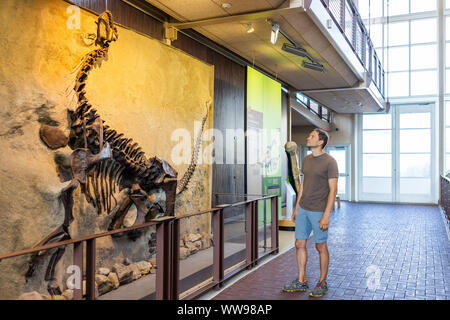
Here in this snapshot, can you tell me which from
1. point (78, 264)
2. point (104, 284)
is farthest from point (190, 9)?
point (78, 264)

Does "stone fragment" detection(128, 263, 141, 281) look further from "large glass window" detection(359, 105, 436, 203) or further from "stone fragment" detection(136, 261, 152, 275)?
"large glass window" detection(359, 105, 436, 203)

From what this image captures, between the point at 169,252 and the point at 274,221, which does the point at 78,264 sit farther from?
the point at 274,221

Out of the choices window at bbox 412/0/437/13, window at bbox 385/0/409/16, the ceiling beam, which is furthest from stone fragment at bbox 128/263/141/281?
window at bbox 412/0/437/13

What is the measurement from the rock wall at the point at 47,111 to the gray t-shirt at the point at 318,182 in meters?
1.03

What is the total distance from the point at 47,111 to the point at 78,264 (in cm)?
177

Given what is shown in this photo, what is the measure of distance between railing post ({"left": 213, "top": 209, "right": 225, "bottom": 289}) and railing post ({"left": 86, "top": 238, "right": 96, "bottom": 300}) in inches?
68.2

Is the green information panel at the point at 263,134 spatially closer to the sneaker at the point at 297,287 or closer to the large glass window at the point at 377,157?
the sneaker at the point at 297,287

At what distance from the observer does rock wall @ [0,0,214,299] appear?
3.34m

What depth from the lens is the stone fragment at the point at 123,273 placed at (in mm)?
3532

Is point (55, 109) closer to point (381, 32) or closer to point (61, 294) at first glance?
point (61, 294)

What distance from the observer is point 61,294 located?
2508mm

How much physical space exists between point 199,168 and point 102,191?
6.90 feet

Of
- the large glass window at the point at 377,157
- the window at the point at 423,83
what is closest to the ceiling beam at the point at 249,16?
the large glass window at the point at 377,157

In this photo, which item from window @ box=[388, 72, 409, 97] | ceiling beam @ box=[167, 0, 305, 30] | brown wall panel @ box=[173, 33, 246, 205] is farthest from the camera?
window @ box=[388, 72, 409, 97]
